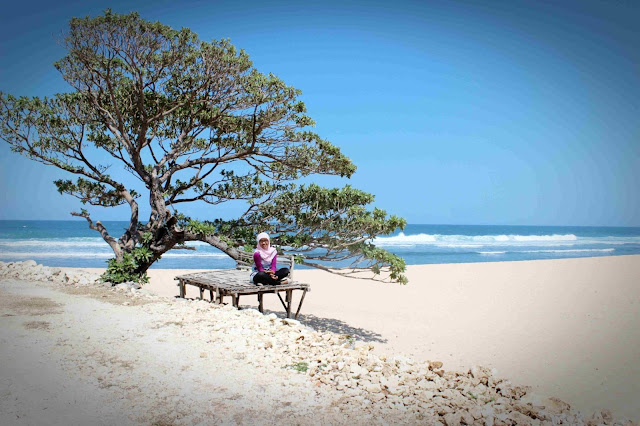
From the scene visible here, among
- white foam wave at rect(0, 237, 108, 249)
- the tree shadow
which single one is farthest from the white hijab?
white foam wave at rect(0, 237, 108, 249)

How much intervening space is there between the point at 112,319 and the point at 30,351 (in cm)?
147

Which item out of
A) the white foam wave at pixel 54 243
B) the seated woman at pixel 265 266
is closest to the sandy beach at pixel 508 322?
the seated woman at pixel 265 266

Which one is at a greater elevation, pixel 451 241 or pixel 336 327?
pixel 451 241

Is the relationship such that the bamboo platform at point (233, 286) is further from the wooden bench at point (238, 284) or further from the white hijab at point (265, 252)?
the white hijab at point (265, 252)

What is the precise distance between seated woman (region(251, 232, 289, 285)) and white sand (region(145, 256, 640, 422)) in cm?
243

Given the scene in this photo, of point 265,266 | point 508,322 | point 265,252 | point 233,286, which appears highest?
point 265,252

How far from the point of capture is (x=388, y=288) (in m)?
15.7

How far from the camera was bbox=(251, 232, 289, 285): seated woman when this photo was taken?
7.91m

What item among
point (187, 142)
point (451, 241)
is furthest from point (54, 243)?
point (451, 241)

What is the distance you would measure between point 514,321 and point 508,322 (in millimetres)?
205

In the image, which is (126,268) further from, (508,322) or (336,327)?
(508,322)

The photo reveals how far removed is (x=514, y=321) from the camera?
36.9ft

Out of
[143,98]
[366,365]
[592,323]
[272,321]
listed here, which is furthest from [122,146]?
[592,323]

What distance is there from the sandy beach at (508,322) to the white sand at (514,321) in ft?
0.07
